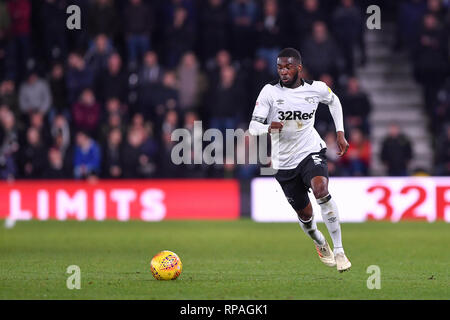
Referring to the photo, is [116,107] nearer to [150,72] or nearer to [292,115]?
[150,72]

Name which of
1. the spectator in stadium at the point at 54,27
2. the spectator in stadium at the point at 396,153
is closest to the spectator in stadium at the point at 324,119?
the spectator in stadium at the point at 396,153

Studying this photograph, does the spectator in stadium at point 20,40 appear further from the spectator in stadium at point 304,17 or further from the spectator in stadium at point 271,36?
the spectator in stadium at point 304,17

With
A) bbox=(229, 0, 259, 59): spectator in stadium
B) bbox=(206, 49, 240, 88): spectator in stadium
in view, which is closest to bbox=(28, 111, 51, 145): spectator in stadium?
bbox=(206, 49, 240, 88): spectator in stadium

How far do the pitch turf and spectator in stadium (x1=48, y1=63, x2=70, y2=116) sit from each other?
3456 mm

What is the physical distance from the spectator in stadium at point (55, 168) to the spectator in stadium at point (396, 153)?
6.73 metres

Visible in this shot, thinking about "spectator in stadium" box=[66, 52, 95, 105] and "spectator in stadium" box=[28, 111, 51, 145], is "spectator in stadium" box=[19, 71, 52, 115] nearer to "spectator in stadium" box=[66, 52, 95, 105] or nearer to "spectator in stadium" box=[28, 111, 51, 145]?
"spectator in stadium" box=[28, 111, 51, 145]

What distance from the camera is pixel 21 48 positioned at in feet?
73.2

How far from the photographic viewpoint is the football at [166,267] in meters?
10.4

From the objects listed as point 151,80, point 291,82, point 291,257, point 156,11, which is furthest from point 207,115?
point 291,82

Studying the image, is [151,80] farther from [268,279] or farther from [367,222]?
Answer: [268,279]

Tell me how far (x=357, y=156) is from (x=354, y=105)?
113 centimetres

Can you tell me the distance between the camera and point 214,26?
21750mm
